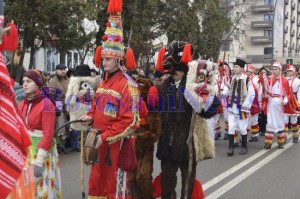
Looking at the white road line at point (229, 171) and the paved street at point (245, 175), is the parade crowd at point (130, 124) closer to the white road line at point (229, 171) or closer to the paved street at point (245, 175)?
the paved street at point (245, 175)

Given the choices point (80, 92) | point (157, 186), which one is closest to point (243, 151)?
point (80, 92)

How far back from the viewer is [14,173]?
2.35m

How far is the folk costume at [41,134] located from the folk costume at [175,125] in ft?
3.85

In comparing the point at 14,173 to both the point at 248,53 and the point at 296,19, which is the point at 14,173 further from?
the point at 296,19

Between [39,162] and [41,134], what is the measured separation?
1.11 ft

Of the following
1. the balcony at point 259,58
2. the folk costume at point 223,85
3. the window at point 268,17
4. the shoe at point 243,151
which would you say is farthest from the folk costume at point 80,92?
the window at point 268,17

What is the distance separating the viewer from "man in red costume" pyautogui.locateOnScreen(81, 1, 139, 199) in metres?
4.02

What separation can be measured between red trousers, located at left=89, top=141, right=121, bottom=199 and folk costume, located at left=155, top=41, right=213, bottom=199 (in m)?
0.76

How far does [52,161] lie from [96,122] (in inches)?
32.1

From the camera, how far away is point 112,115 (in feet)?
13.3

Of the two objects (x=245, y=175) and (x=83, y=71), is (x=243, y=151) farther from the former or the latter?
(x=83, y=71)

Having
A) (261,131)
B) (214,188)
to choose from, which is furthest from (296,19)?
(214,188)

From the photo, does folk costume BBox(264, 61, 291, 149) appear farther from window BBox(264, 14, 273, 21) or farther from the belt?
window BBox(264, 14, 273, 21)

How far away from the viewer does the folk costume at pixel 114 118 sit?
4.03 metres
